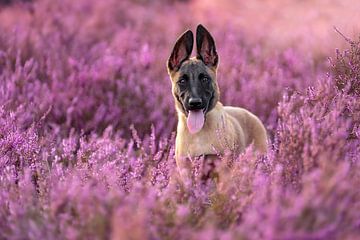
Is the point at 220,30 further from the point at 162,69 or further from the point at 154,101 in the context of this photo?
the point at 154,101

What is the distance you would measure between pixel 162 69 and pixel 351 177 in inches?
196

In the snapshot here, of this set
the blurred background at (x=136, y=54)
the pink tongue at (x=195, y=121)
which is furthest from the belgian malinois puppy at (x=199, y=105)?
the blurred background at (x=136, y=54)

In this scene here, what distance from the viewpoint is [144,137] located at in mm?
6680

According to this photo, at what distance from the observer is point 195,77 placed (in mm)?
5180

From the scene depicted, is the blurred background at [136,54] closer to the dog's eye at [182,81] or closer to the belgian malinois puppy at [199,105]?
the belgian malinois puppy at [199,105]

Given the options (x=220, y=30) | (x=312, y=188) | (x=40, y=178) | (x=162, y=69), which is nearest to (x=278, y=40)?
(x=220, y=30)

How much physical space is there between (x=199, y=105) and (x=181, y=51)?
0.61m

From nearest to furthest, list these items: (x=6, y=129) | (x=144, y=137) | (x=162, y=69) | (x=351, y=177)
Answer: (x=351, y=177), (x=6, y=129), (x=144, y=137), (x=162, y=69)

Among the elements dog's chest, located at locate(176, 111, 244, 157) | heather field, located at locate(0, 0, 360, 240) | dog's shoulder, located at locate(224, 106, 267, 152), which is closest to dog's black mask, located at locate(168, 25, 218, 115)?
dog's chest, located at locate(176, 111, 244, 157)

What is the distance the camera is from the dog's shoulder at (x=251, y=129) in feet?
19.0

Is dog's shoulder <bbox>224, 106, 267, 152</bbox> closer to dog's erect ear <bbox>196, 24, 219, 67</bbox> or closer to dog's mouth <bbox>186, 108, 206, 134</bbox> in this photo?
dog's erect ear <bbox>196, 24, 219, 67</bbox>

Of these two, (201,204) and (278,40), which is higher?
(278,40)

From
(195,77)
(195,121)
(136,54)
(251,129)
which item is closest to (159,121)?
(251,129)

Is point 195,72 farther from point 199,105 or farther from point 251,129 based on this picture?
point 251,129
